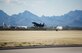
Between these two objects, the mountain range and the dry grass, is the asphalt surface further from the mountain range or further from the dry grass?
the mountain range

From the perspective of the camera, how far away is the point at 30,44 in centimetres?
377


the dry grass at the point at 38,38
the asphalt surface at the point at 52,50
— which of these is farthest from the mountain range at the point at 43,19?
the asphalt surface at the point at 52,50

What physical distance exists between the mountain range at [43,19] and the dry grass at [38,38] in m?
0.18

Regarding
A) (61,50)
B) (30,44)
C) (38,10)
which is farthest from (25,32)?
(61,50)

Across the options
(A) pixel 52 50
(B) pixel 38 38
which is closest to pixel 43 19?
(B) pixel 38 38

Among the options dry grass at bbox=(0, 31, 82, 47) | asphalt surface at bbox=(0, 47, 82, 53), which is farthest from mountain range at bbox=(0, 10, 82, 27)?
asphalt surface at bbox=(0, 47, 82, 53)

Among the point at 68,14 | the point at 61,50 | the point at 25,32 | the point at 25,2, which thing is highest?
the point at 25,2

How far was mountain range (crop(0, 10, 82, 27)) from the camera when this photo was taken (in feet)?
12.3

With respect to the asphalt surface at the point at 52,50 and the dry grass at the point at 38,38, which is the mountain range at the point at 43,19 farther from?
the asphalt surface at the point at 52,50

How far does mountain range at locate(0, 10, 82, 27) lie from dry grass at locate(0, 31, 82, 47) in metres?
0.18

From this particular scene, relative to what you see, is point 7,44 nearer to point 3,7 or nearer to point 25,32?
point 25,32

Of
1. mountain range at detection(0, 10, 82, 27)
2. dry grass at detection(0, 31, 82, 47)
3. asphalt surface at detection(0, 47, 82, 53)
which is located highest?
mountain range at detection(0, 10, 82, 27)

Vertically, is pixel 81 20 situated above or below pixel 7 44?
above

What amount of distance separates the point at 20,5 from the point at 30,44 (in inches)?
31.6
